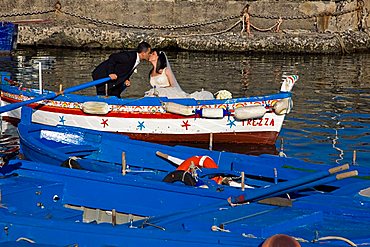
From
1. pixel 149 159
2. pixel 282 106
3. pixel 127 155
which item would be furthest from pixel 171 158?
pixel 282 106

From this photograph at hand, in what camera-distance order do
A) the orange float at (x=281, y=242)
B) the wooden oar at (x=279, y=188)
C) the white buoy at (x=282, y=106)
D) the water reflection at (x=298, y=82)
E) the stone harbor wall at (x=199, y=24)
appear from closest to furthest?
the orange float at (x=281, y=242)
the wooden oar at (x=279, y=188)
the white buoy at (x=282, y=106)
the water reflection at (x=298, y=82)
the stone harbor wall at (x=199, y=24)

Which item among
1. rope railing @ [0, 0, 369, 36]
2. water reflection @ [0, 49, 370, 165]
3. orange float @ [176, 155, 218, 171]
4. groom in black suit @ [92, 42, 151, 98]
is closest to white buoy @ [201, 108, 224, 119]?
water reflection @ [0, 49, 370, 165]

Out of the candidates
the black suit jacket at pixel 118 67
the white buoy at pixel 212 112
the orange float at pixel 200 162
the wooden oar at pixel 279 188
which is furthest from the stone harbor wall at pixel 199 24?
the wooden oar at pixel 279 188

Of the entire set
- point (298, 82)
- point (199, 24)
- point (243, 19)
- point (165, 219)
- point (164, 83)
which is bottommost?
point (165, 219)

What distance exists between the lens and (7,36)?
28812 millimetres

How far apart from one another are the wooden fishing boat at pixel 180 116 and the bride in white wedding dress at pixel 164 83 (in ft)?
1.69

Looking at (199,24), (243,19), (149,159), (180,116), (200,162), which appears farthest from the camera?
(199,24)

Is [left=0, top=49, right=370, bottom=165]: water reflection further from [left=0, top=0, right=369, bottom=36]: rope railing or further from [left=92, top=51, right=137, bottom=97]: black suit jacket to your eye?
[left=92, top=51, right=137, bottom=97]: black suit jacket

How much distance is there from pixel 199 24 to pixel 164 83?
694 inches

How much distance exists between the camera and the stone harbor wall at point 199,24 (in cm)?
3058

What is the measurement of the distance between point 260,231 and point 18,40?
26.0 m

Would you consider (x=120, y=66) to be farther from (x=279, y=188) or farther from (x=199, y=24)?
(x=199, y=24)

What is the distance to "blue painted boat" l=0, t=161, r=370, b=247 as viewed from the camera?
6770 millimetres

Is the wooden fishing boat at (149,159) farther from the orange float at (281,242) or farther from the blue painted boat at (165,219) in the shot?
the orange float at (281,242)
